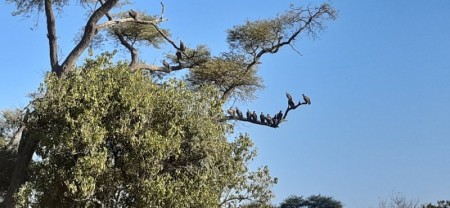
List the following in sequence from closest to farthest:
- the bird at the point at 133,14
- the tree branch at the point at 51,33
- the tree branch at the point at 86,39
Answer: the tree branch at the point at 86,39 < the tree branch at the point at 51,33 < the bird at the point at 133,14

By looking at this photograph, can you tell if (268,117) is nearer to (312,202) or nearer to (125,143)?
(125,143)

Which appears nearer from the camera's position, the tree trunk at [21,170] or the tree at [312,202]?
the tree trunk at [21,170]

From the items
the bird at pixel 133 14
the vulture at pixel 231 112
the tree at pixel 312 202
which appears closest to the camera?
the bird at pixel 133 14

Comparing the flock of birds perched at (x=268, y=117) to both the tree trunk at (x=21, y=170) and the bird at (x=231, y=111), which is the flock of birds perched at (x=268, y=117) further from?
the tree trunk at (x=21, y=170)

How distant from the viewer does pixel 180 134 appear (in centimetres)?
1096

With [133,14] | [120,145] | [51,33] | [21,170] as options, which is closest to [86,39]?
[51,33]

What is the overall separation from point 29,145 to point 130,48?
266 inches

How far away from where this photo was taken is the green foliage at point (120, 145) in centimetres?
1017

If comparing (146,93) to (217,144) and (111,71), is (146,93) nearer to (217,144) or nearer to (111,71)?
(111,71)

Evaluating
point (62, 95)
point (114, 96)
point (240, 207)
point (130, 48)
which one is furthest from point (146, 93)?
point (130, 48)

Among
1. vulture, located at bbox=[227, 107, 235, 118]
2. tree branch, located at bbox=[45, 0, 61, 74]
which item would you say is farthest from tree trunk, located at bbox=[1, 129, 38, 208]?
vulture, located at bbox=[227, 107, 235, 118]

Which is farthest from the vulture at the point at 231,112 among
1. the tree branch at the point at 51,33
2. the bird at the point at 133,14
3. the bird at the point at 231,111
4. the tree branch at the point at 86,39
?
the tree branch at the point at 51,33

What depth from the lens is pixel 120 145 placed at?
10719mm

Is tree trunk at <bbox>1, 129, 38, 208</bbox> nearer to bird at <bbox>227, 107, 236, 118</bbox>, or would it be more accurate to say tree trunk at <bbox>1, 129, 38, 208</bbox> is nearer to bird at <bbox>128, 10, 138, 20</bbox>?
bird at <bbox>128, 10, 138, 20</bbox>
